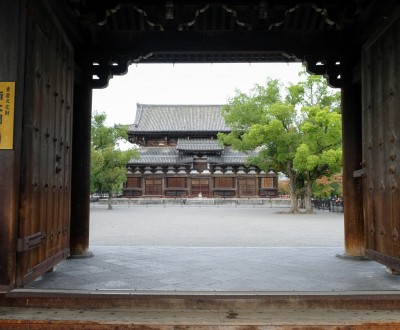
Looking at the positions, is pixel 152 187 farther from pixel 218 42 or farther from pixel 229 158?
pixel 218 42

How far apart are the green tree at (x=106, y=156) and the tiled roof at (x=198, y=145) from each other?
12841 millimetres

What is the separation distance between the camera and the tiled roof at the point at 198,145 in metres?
42.8

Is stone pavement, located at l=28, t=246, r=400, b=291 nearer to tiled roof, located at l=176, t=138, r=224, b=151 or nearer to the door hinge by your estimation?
the door hinge

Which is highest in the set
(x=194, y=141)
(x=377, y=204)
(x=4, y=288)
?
(x=194, y=141)

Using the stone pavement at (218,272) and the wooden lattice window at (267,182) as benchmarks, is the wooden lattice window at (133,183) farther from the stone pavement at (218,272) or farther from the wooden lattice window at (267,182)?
the stone pavement at (218,272)

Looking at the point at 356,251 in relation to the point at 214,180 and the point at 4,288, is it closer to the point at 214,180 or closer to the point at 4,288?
the point at 4,288

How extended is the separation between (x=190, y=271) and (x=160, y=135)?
4047 centimetres

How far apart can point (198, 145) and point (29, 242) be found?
130 ft

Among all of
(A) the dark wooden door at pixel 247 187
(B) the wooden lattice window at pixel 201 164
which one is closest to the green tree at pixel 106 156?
(B) the wooden lattice window at pixel 201 164

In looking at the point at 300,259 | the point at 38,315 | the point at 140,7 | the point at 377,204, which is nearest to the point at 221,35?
the point at 140,7

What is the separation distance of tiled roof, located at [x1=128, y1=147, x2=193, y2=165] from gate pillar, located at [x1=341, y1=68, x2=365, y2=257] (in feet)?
116

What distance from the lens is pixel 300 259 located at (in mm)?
6688

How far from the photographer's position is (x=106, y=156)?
2878 cm

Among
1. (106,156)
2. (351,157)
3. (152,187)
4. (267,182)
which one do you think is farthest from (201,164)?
(351,157)
